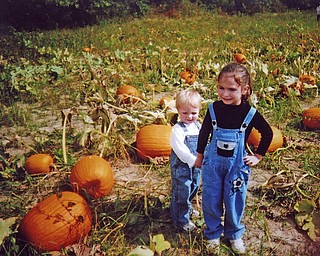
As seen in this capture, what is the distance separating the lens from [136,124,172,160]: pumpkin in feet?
11.1

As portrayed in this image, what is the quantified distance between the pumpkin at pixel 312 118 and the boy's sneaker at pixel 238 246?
213 centimetres

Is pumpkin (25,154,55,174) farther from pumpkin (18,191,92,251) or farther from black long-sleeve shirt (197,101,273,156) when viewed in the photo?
black long-sleeve shirt (197,101,273,156)

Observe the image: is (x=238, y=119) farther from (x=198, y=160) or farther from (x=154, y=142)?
(x=154, y=142)

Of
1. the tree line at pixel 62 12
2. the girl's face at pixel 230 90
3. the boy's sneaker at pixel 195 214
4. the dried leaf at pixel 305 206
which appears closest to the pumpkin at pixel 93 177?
the boy's sneaker at pixel 195 214

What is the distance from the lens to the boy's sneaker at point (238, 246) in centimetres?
234

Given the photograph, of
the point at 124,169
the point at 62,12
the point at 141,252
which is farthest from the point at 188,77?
the point at 62,12

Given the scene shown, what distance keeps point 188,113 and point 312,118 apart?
2163mm

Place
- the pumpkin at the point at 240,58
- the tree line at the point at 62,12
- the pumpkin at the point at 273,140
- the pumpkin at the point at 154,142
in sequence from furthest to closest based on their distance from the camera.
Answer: the tree line at the point at 62,12
the pumpkin at the point at 240,58
the pumpkin at the point at 273,140
the pumpkin at the point at 154,142

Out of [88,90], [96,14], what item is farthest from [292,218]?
[96,14]

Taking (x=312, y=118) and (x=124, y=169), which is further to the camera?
(x=312, y=118)

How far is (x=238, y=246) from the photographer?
236 centimetres

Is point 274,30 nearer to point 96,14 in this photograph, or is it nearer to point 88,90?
point 88,90

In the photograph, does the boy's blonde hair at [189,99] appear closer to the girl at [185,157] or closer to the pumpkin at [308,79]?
the girl at [185,157]

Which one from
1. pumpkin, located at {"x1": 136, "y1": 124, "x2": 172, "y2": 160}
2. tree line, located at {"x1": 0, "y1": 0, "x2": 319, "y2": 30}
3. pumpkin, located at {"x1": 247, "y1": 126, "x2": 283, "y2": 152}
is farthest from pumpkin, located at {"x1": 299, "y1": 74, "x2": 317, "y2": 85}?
tree line, located at {"x1": 0, "y1": 0, "x2": 319, "y2": 30}
